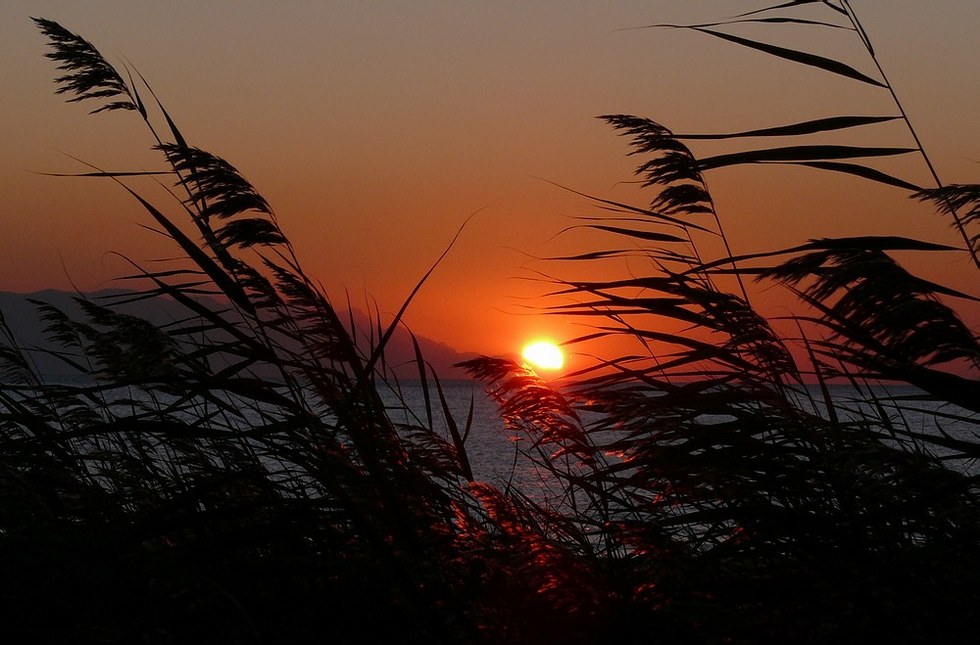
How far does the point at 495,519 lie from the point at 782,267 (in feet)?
3.15

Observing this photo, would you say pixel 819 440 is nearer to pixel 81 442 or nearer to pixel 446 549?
pixel 446 549

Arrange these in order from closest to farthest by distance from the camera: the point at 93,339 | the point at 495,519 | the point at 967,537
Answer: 1. the point at 967,537
2. the point at 495,519
3. the point at 93,339

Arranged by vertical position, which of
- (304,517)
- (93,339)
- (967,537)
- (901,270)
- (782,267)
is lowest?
(967,537)

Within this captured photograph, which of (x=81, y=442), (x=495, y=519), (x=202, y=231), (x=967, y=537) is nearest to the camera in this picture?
(x=967, y=537)

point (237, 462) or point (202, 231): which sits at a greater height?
point (202, 231)

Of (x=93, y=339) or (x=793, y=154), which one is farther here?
(x=93, y=339)

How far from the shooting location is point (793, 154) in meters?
2.47

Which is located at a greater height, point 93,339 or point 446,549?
point 93,339

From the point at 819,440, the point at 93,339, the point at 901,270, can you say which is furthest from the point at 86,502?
the point at 901,270

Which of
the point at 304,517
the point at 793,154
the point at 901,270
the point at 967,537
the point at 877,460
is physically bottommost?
the point at 967,537

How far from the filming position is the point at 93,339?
3.03 meters

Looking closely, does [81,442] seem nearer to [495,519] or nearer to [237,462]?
[237,462]

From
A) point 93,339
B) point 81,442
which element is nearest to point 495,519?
point 93,339

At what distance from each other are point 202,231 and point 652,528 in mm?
1645
